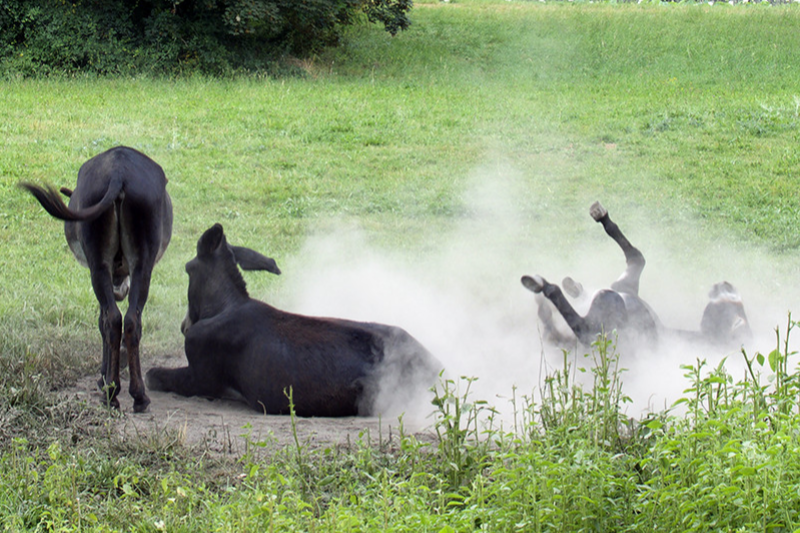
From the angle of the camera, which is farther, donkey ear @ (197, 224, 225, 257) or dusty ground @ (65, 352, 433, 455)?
donkey ear @ (197, 224, 225, 257)

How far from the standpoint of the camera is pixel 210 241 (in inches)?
229

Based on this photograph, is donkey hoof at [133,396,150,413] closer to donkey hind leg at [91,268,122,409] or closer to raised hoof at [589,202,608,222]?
donkey hind leg at [91,268,122,409]

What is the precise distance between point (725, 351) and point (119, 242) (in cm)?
396

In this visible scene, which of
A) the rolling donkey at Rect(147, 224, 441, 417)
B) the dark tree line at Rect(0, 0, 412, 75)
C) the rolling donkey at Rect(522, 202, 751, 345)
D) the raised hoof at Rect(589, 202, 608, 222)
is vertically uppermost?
the dark tree line at Rect(0, 0, 412, 75)

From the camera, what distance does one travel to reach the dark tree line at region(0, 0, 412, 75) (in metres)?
19.6

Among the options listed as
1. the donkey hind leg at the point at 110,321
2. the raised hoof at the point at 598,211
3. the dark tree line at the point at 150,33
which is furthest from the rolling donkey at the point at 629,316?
the dark tree line at the point at 150,33

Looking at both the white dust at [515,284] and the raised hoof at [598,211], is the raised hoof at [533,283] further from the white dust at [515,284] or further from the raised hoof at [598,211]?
the raised hoof at [598,211]

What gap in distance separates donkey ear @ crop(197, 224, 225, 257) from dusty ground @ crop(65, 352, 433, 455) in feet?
3.09

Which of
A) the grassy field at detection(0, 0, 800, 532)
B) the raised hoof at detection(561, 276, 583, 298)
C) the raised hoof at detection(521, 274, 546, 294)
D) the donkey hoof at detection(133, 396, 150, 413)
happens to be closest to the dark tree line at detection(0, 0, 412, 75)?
the grassy field at detection(0, 0, 800, 532)

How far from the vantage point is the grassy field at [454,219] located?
336 centimetres

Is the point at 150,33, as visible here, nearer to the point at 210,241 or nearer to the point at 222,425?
the point at 210,241

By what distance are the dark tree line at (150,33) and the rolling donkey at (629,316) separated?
1513 cm

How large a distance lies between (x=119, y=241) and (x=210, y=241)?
74 centimetres

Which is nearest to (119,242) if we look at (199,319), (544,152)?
(199,319)
